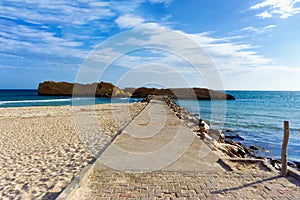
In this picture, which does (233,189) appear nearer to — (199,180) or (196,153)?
(199,180)

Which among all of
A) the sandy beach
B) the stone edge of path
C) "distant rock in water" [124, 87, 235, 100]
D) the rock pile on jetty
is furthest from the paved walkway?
"distant rock in water" [124, 87, 235, 100]

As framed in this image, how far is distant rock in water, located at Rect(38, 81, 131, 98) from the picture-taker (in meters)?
67.4

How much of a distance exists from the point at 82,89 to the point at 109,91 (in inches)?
313

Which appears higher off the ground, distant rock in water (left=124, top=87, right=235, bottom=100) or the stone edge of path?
distant rock in water (left=124, top=87, right=235, bottom=100)

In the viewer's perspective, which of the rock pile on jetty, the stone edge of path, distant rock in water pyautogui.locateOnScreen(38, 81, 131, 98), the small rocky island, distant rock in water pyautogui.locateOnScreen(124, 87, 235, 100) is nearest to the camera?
the stone edge of path

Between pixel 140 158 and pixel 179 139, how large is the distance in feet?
A: 9.05

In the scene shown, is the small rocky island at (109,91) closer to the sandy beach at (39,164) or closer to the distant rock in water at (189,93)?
the distant rock in water at (189,93)

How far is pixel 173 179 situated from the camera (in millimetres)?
4668

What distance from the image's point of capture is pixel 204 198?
388 cm

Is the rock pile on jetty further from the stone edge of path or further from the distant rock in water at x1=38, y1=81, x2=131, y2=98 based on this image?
the distant rock in water at x1=38, y1=81, x2=131, y2=98

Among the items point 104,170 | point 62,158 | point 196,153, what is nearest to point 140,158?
point 104,170

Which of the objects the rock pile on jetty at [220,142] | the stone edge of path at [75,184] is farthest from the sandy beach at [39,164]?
the rock pile on jetty at [220,142]

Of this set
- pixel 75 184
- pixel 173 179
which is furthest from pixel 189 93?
pixel 75 184

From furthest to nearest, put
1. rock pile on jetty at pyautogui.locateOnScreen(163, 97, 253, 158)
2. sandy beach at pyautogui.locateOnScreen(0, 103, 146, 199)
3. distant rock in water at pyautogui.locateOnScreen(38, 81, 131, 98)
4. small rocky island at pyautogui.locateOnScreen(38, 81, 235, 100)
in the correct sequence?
1. small rocky island at pyautogui.locateOnScreen(38, 81, 235, 100)
2. distant rock in water at pyautogui.locateOnScreen(38, 81, 131, 98)
3. rock pile on jetty at pyautogui.locateOnScreen(163, 97, 253, 158)
4. sandy beach at pyautogui.locateOnScreen(0, 103, 146, 199)
